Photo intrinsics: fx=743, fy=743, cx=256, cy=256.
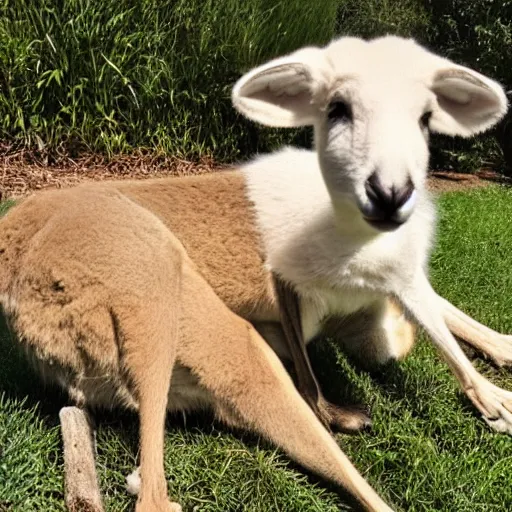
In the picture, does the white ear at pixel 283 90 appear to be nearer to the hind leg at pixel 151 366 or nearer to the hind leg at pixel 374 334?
the hind leg at pixel 151 366

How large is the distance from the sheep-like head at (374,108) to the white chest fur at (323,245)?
252 mm

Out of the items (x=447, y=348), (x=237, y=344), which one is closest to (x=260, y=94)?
(x=237, y=344)

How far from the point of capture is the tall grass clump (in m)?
7.35

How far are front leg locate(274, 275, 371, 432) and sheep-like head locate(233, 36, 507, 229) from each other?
0.54 metres

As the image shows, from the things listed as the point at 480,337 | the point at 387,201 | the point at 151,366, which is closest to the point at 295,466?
the point at 151,366

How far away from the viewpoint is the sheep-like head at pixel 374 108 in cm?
246

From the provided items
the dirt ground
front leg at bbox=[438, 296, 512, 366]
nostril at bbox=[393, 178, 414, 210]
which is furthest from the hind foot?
the dirt ground

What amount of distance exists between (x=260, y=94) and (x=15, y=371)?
66.4 inches

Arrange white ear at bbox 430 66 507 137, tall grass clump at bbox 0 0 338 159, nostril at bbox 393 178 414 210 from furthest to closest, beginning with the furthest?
tall grass clump at bbox 0 0 338 159, white ear at bbox 430 66 507 137, nostril at bbox 393 178 414 210

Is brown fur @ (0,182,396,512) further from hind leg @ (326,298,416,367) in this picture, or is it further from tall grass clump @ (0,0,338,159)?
tall grass clump @ (0,0,338,159)

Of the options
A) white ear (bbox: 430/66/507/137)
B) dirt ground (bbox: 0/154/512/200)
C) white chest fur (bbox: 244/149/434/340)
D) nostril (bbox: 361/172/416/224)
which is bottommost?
dirt ground (bbox: 0/154/512/200)

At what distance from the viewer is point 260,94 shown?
10.1 feet

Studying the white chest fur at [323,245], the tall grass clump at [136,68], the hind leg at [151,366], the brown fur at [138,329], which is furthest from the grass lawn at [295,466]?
the tall grass clump at [136,68]

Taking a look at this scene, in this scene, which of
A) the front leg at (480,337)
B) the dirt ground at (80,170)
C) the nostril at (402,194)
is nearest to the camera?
the nostril at (402,194)
